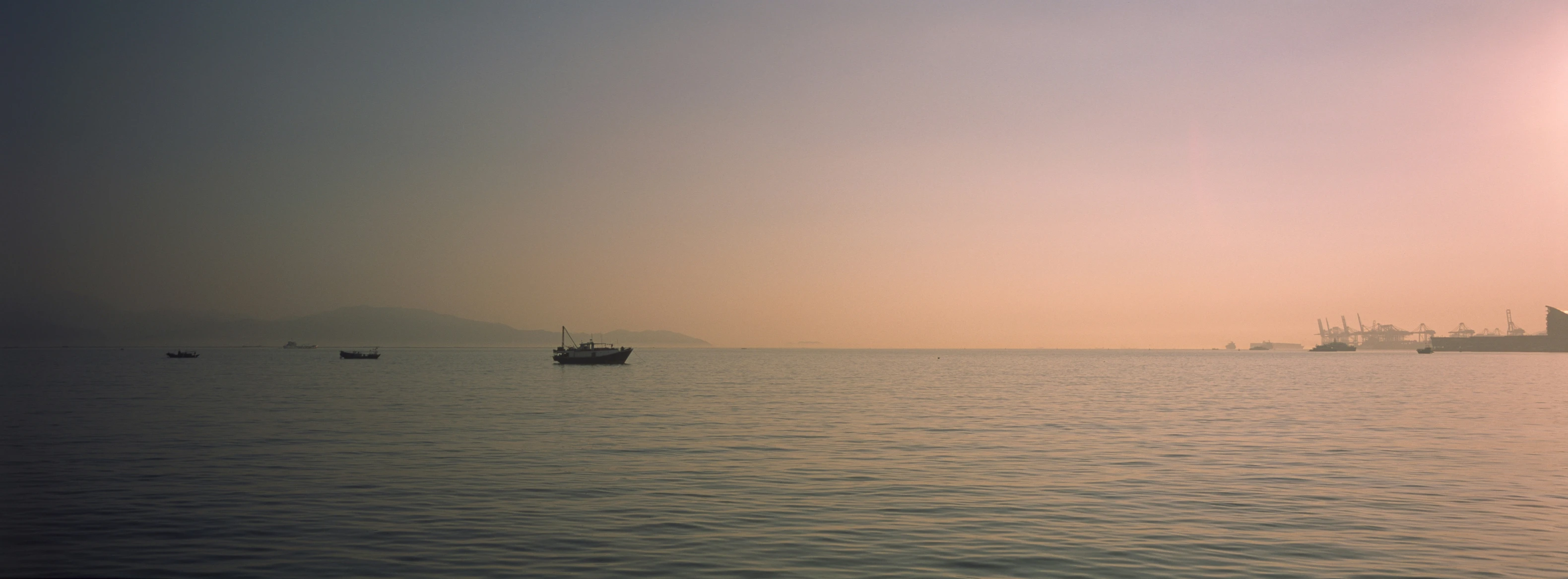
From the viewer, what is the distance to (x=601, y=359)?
508 feet

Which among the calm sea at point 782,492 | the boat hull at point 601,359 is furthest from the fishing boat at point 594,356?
the calm sea at point 782,492

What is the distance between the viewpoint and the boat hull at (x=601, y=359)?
154750mm

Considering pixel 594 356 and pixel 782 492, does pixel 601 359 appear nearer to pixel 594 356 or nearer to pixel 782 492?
pixel 594 356

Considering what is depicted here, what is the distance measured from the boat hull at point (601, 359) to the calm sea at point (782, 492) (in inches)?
3644

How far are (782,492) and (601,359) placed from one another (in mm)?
133091

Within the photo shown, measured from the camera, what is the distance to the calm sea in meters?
17.1

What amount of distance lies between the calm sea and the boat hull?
Answer: 92.6m

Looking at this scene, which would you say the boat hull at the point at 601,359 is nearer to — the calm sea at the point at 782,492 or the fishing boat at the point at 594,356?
the fishing boat at the point at 594,356

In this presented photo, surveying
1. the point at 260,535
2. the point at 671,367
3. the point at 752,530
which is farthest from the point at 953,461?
the point at 671,367

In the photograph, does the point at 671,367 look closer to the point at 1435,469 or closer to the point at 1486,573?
the point at 1435,469

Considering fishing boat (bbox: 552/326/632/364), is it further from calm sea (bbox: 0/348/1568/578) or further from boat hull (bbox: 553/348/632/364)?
calm sea (bbox: 0/348/1568/578)

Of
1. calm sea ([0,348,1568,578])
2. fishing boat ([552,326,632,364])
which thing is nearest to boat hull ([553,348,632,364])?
fishing boat ([552,326,632,364])

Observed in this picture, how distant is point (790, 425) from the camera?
157 feet

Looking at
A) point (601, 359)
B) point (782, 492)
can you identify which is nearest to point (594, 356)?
point (601, 359)
